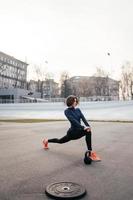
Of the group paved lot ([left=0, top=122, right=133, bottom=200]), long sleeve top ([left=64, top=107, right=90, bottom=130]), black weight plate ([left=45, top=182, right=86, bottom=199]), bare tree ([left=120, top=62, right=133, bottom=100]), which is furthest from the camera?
bare tree ([left=120, top=62, right=133, bottom=100])

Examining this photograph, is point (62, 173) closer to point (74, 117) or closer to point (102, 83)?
point (74, 117)

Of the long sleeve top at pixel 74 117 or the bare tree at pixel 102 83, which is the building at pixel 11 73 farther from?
the long sleeve top at pixel 74 117

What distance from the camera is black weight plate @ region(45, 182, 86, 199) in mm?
4074

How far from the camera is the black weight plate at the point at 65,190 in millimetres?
4074

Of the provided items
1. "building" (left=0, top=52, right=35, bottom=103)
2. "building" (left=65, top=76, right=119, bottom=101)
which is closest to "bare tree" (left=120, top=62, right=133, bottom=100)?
"building" (left=65, top=76, right=119, bottom=101)

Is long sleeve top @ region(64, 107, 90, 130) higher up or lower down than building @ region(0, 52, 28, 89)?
lower down

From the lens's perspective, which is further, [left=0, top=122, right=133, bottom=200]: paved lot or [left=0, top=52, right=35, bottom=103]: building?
[left=0, top=52, right=35, bottom=103]: building

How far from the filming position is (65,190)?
4.34 meters

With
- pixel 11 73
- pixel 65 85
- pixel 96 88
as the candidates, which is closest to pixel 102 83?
pixel 96 88

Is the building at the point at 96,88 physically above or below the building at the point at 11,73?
below

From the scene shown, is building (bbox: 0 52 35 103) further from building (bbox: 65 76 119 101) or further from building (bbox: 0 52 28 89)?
building (bbox: 65 76 119 101)

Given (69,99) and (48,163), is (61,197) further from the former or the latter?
(69,99)

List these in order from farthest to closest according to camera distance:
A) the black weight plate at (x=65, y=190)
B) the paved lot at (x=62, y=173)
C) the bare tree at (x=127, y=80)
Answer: the bare tree at (x=127, y=80) → the paved lot at (x=62, y=173) → the black weight plate at (x=65, y=190)

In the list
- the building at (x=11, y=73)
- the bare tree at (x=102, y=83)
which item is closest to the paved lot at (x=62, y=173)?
the bare tree at (x=102, y=83)
